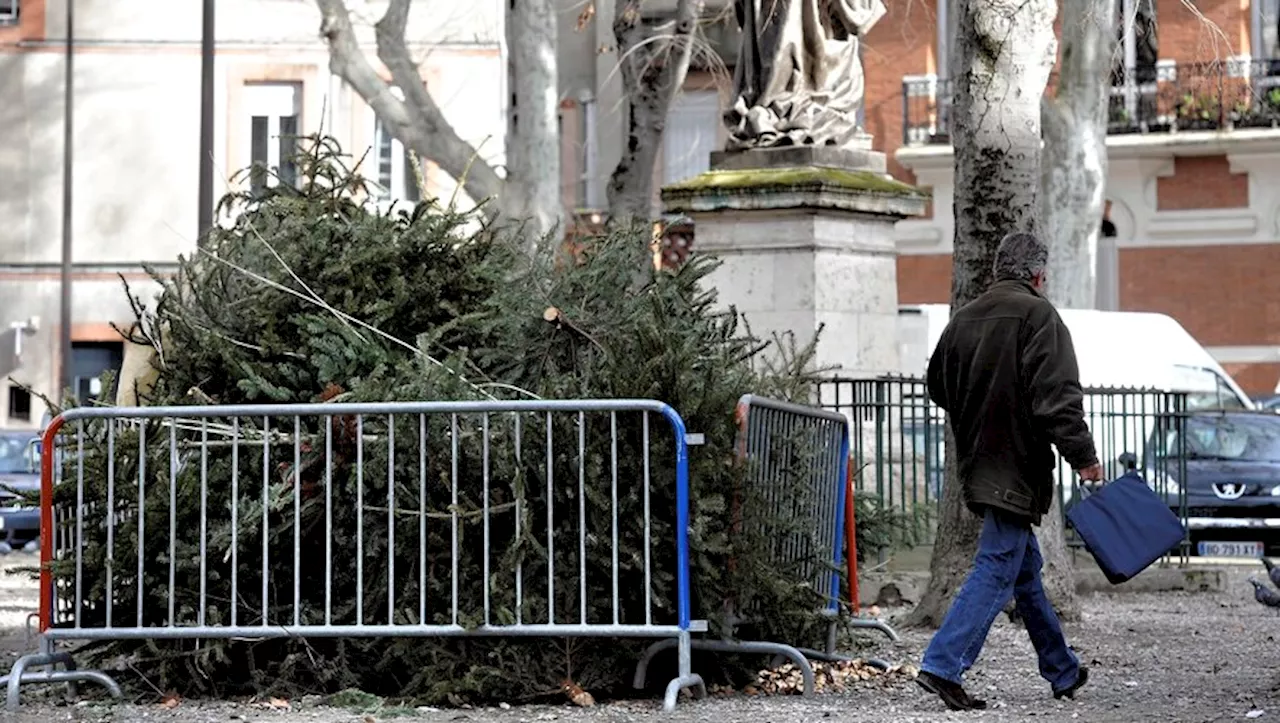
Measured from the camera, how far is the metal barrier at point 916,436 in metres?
16.0

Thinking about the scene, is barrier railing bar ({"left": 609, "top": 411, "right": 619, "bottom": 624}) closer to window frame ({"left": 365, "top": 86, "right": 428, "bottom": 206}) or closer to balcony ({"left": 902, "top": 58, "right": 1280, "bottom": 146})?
window frame ({"left": 365, "top": 86, "right": 428, "bottom": 206})

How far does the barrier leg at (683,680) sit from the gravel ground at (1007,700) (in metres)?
0.07

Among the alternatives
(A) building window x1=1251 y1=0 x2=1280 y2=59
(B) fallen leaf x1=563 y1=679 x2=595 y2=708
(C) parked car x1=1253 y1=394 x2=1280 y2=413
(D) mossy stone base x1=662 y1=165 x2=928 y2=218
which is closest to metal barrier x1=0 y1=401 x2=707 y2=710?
(B) fallen leaf x1=563 y1=679 x2=595 y2=708

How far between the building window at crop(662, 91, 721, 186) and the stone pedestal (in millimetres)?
32767

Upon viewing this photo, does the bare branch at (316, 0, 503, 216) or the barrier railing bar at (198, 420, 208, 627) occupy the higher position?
the bare branch at (316, 0, 503, 216)

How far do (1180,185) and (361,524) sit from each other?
3578 cm

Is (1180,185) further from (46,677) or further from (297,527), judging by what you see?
(46,677)

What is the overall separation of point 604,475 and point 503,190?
1777 centimetres

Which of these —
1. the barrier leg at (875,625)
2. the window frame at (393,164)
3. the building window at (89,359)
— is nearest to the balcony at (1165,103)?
the window frame at (393,164)

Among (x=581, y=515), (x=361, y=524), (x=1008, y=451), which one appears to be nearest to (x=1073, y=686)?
(x=1008, y=451)

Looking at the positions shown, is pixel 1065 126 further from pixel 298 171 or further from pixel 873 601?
pixel 298 171

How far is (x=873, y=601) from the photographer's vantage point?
50.9 feet

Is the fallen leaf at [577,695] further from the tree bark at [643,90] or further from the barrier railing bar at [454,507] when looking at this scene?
the tree bark at [643,90]

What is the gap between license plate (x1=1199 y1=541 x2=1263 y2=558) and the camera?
2169cm
